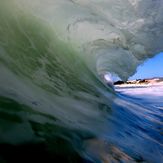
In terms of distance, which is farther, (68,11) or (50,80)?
(68,11)

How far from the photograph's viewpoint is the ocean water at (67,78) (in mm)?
1846

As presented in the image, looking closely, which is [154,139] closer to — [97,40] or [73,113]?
[73,113]

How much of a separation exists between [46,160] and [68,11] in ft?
11.3

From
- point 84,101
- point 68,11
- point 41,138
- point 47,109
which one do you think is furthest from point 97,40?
point 41,138

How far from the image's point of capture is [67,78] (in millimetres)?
4488

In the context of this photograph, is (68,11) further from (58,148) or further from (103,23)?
(58,148)

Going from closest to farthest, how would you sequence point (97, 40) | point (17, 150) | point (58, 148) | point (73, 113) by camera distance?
point (17, 150) → point (58, 148) → point (73, 113) → point (97, 40)

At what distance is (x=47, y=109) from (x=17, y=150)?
2.90 feet

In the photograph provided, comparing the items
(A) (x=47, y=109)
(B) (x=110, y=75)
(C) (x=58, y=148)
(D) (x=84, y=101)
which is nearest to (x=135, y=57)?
(B) (x=110, y=75)

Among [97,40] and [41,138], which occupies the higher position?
[97,40]

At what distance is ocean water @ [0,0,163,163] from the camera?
72.7 inches

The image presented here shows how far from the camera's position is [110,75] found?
9.32m

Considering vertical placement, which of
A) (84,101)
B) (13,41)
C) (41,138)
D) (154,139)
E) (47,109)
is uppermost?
(13,41)

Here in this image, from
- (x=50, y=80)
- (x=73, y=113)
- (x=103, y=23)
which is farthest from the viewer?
(x=103, y=23)
